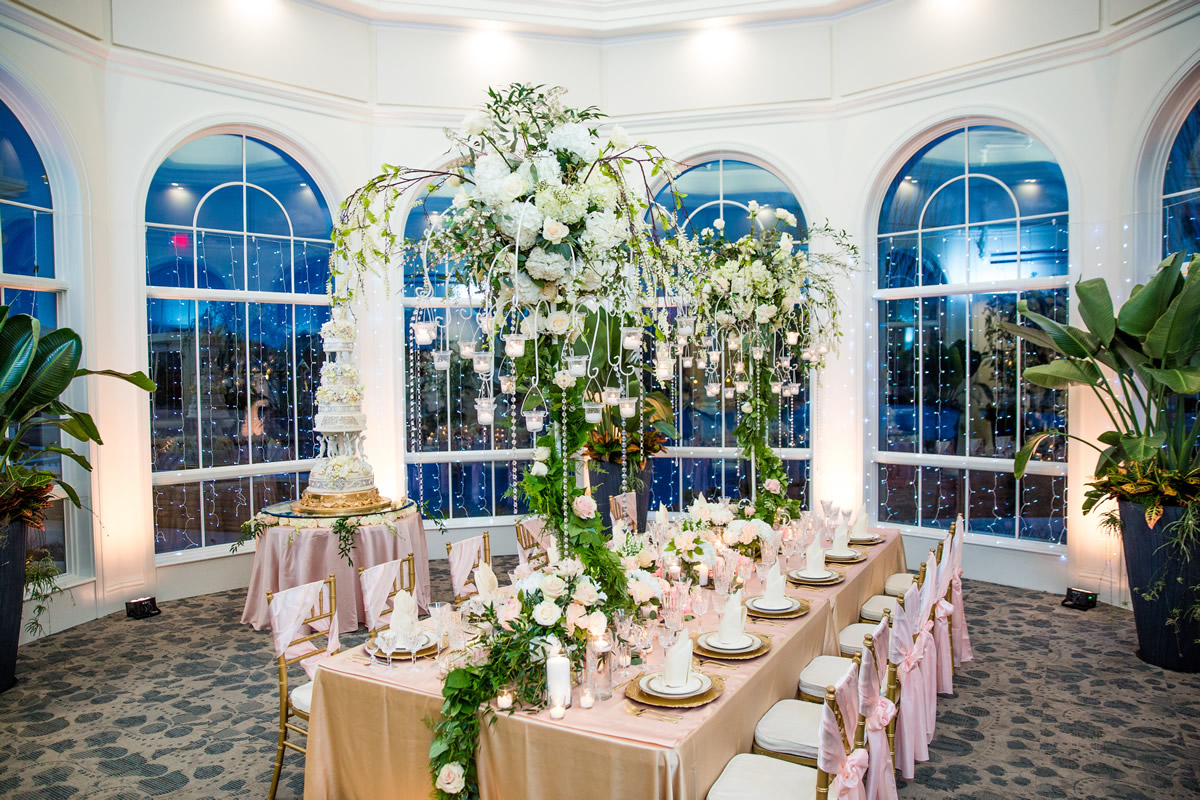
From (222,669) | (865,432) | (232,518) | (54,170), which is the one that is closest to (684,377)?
(865,432)

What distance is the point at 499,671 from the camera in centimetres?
282

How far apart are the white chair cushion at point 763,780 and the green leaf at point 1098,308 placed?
3.92 metres

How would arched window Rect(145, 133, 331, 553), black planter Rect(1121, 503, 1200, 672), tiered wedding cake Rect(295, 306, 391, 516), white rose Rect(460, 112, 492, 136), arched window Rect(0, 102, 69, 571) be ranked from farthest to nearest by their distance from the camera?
arched window Rect(145, 133, 331, 553), tiered wedding cake Rect(295, 306, 391, 516), arched window Rect(0, 102, 69, 571), black planter Rect(1121, 503, 1200, 672), white rose Rect(460, 112, 492, 136)

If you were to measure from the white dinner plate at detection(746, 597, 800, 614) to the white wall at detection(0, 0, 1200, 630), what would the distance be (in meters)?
3.98

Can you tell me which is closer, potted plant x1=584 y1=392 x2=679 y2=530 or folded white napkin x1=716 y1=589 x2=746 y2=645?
folded white napkin x1=716 y1=589 x2=746 y2=645

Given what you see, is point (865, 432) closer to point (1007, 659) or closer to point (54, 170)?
point (1007, 659)

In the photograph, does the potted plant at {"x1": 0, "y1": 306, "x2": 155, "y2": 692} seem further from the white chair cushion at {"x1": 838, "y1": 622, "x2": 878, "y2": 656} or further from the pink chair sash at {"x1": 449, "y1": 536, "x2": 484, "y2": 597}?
the white chair cushion at {"x1": 838, "y1": 622, "x2": 878, "y2": 656}

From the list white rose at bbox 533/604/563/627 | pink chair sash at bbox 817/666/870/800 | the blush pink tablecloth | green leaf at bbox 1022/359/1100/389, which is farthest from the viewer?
the blush pink tablecloth

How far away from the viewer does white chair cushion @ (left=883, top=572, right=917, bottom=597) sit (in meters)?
5.26

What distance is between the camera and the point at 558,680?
9.09 feet

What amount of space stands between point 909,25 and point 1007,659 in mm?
5654

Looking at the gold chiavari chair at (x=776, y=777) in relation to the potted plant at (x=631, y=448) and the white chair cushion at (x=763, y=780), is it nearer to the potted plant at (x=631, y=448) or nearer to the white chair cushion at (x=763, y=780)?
the white chair cushion at (x=763, y=780)

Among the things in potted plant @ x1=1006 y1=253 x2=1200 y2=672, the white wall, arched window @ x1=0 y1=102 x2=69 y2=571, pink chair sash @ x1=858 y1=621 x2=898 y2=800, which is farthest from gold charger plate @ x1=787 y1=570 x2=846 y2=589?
arched window @ x1=0 y1=102 x2=69 y2=571

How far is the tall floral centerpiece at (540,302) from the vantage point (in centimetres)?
282
